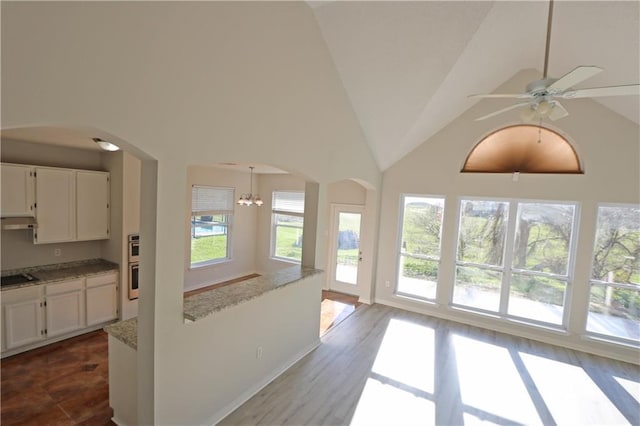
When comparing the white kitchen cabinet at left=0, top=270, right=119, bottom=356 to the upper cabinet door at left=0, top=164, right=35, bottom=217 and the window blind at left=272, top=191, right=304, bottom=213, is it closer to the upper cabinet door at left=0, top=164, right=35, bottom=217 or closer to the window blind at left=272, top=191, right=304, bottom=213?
the upper cabinet door at left=0, top=164, right=35, bottom=217

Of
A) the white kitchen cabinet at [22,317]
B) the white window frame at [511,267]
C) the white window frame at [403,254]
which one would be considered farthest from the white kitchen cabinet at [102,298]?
the white window frame at [511,267]

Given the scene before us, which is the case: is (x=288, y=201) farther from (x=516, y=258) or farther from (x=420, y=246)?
(x=516, y=258)

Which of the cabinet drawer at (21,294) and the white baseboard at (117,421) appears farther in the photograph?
the cabinet drawer at (21,294)

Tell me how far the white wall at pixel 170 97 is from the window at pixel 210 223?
3592 mm

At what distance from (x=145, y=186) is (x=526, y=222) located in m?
5.33

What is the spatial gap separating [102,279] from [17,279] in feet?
2.92

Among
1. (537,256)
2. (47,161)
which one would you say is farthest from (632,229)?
(47,161)

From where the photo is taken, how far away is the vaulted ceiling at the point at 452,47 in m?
2.93

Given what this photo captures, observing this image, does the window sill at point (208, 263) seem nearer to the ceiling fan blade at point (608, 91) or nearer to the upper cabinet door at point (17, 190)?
the upper cabinet door at point (17, 190)

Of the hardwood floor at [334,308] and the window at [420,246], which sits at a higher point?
the window at [420,246]

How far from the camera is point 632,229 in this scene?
4.27 metres

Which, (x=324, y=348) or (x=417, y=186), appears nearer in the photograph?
(x=324, y=348)

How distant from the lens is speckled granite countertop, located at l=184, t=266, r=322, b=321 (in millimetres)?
2553

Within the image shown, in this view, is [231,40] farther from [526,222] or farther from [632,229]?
[632,229]
